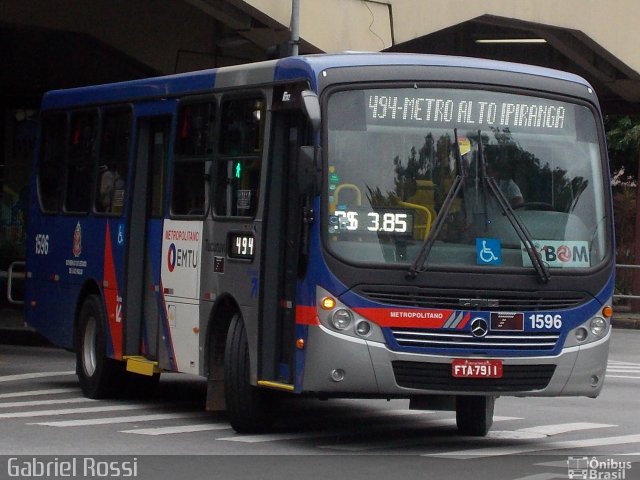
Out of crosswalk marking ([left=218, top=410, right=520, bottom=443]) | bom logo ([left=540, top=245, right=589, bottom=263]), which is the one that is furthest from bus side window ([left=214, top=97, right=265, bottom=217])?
bom logo ([left=540, top=245, right=589, bottom=263])

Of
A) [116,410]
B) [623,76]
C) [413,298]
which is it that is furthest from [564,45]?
[413,298]

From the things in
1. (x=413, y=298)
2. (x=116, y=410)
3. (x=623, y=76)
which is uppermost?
(x=623, y=76)

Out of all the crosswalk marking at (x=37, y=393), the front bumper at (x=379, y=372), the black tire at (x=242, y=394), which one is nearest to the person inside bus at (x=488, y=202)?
the front bumper at (x=379, y=372)

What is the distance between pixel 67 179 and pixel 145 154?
6.81ft

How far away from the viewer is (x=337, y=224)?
38.1 feet

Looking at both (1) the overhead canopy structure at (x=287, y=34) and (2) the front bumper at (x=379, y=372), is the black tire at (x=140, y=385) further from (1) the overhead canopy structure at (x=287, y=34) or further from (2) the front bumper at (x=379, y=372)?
(1) the overhead canopy structure at (x=287, y=34)

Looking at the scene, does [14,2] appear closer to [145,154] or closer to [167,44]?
[167,44]

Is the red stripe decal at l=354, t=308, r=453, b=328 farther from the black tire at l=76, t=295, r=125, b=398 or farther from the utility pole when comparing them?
the utility pole

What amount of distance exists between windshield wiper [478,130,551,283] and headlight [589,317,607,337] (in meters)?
0.58

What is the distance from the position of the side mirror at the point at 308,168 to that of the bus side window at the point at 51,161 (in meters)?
6.08

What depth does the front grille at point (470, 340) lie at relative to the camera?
11516 millimetres

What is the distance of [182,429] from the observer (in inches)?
512

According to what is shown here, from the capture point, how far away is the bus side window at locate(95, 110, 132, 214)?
15.4m

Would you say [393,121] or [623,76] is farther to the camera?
[623,76]
